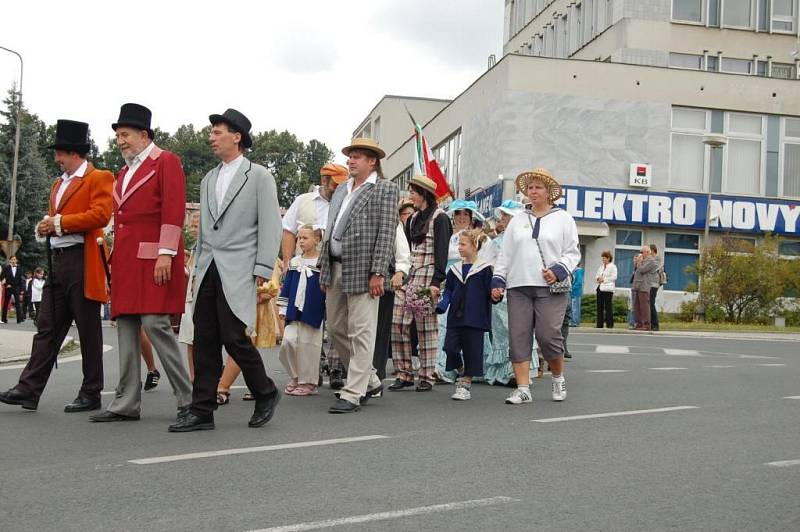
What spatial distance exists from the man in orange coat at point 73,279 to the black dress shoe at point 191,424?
1.25 meters

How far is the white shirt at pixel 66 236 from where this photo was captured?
8781mm

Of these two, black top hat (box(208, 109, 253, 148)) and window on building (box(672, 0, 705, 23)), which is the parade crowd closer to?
black top hat (box(208, 109, 253, 148))

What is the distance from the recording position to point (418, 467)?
21.5 feet

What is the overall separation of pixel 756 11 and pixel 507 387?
125 ft

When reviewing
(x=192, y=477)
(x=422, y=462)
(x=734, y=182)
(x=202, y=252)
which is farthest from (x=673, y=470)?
(x=734, y=182)

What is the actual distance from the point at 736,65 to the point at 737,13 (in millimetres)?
1965

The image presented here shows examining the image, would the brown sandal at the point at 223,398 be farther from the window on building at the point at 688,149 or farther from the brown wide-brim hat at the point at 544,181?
the window on building at the point at 688,149

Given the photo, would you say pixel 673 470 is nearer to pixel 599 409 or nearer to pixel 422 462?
pixel 422 462

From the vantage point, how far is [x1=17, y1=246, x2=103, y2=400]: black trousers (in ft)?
28.5

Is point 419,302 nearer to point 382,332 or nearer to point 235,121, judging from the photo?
point 382,332

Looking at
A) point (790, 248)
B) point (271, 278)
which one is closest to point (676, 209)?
point (790, 248)

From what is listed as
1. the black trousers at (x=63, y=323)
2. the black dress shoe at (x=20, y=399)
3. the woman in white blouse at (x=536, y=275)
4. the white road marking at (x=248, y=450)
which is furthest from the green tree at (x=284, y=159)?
the white road marking at (x=248, y=450)

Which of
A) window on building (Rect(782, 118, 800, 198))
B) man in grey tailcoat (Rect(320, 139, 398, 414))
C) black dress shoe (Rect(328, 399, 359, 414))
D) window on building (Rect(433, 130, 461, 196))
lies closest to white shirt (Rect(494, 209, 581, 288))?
man in grey tailcoat (Rect(320, 139, 398, 414))

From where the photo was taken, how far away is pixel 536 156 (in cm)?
4050
